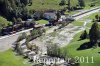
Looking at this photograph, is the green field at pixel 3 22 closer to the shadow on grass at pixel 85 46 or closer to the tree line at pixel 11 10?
the tree line at pixel 11 10

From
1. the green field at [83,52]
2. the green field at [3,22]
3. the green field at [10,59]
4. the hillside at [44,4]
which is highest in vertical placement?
the hillside at [44,4]

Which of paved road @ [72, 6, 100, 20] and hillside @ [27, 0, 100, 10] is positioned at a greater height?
hillside @ [27, 0, 100, 10]

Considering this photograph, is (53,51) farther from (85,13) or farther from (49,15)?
(85,13)

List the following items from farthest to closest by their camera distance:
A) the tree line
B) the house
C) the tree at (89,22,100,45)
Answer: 1. the house
2. the tree line
3. the tree at (89,22,100,45)

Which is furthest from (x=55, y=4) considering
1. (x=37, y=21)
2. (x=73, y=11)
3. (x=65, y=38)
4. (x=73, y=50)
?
(x=73, y=50)

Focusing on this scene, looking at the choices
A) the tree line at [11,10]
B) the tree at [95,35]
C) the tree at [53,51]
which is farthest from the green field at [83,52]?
the tree line at [11,10]

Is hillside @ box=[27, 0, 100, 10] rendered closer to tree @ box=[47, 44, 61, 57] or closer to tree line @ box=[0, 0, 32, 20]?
tree line @ box=[0, 0, 32, 20]

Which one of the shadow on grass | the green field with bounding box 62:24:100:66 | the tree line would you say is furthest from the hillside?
the shadow on grass

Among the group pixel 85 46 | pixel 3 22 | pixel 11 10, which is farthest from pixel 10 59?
pixel 11 10
